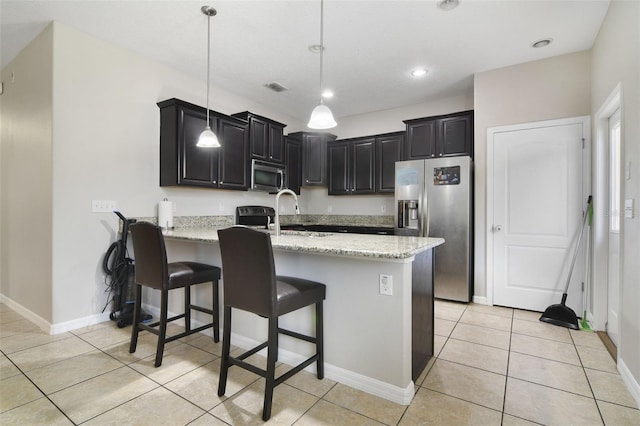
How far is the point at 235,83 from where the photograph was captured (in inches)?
162

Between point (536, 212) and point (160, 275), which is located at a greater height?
point (536, 212)

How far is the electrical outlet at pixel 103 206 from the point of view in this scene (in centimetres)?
307

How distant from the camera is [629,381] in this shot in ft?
6.38

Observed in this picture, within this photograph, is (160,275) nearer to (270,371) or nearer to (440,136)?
(270,371)

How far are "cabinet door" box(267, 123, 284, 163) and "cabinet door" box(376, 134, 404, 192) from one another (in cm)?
151

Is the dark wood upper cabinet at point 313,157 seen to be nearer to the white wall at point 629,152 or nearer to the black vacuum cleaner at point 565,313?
the black vacuum cleaner at point 565,313

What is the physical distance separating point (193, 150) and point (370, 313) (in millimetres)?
2764

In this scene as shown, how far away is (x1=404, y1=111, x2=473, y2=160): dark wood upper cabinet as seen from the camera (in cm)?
406

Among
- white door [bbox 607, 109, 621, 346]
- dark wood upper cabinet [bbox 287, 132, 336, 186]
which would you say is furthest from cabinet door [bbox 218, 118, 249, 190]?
white door [bbox 607, 109, 621, 346]

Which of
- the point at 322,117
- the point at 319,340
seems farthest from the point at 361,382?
the point at 322,117

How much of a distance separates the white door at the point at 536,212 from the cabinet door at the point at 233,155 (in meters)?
3.08

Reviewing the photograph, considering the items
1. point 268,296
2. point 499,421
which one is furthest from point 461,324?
point 268,296

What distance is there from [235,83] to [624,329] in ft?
14.8

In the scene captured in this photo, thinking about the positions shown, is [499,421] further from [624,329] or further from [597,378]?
[624,329]
